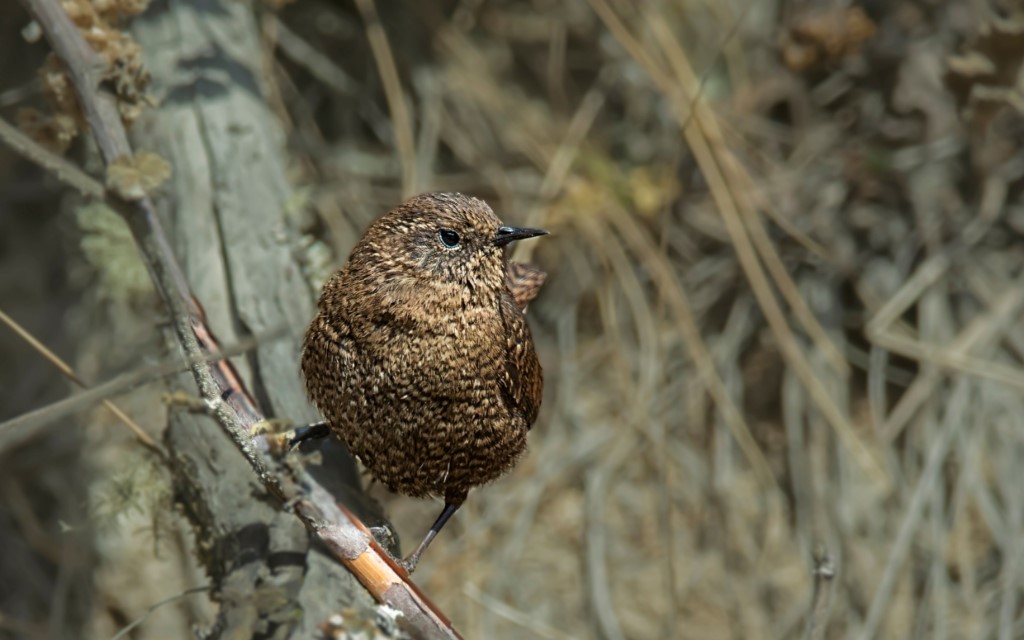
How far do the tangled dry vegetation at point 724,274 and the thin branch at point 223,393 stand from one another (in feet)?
5.72

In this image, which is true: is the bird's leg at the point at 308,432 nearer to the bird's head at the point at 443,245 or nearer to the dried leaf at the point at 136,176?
the bird's head at the point at 443,245

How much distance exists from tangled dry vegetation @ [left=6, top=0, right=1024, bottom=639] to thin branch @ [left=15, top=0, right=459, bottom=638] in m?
1.74

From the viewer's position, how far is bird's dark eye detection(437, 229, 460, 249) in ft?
9.25

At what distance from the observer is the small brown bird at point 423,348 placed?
274 centimetres

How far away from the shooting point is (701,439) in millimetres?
4762

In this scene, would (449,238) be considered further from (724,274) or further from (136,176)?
(724,274)

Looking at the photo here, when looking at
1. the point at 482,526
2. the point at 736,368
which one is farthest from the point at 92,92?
the point at 736,368

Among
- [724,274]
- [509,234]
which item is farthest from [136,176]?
[724,274]

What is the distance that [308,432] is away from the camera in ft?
10.2

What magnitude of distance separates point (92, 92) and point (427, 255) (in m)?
0.88

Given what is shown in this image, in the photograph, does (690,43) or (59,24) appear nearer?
(59,24)

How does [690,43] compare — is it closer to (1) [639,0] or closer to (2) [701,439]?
(1) [639,0]

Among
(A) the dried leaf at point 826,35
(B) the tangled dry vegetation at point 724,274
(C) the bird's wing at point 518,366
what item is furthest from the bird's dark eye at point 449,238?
(A) the dried leaf at point 826,35

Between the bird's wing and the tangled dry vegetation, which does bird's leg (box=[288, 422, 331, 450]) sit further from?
the tangled dry vegetation
